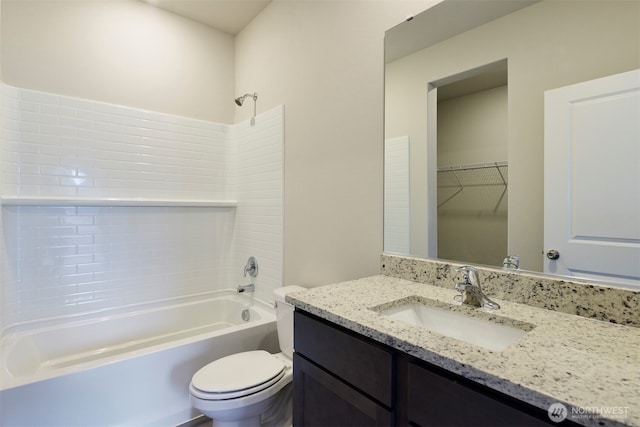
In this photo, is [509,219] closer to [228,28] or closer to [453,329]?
[453,329]

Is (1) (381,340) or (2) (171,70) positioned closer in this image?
(1) (381,340)

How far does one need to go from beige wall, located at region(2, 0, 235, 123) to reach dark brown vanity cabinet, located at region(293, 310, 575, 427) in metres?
2.22

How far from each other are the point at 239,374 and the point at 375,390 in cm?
93

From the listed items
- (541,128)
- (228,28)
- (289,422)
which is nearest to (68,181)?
(228,28)

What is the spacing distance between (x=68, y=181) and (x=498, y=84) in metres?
2.53

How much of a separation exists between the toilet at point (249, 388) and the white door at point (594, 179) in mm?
1288

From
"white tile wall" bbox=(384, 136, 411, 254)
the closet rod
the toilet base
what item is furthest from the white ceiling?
the toilet base

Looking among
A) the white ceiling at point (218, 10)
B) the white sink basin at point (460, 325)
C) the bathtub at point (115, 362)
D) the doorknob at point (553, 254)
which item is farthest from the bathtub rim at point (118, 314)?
the white ceiling at point (218, 10)

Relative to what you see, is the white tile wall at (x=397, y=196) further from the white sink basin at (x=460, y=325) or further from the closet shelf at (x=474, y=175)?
the white sink basin at (x=460, y=325)

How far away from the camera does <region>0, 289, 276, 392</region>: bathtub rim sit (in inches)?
58.0

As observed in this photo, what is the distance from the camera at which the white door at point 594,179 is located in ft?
2.90

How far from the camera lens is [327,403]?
101 centimetres

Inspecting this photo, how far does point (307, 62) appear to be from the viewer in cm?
202

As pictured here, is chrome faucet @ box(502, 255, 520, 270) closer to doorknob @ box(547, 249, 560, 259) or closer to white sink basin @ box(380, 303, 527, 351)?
doorknob @ box(547, 249, 560, 259)
